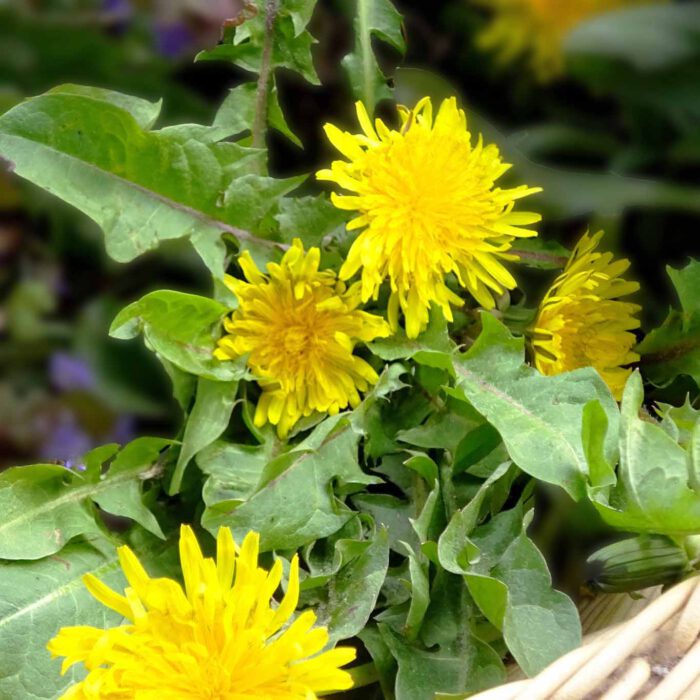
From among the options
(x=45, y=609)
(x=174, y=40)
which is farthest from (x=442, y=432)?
(x=174, y=40)

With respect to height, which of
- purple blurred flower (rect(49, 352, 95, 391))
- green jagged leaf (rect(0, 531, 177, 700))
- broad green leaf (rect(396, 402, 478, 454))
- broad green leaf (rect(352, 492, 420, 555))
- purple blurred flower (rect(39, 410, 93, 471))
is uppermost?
broad green leaf (rect(396, 402, 478, 454))

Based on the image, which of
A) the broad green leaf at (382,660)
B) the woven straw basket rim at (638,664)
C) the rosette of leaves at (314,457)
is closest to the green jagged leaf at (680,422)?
the rosette of leaves at (314,457)

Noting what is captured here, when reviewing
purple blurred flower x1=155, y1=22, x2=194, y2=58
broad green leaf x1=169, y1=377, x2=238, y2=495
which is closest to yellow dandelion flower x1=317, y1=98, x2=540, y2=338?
broad green leaf x1=169, y1=377, x2=238, y2=495

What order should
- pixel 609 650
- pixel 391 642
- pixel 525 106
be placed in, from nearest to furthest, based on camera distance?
1. pixel 609 650
2. pixel 391 642
3. pixel 525 106

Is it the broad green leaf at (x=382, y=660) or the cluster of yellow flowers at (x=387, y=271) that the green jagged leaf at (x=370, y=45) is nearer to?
the cluster of yellow flowers at (x=387, y=271)

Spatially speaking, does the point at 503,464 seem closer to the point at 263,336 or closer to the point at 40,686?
the point at 263,336

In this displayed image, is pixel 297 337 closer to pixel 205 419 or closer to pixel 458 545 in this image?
pixel 205 419

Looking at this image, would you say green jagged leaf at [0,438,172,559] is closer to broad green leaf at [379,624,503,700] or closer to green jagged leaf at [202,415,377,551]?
green jagged leaf at [202,415,377,551]

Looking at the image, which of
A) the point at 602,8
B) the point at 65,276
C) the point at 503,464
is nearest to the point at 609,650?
the point at 503,464

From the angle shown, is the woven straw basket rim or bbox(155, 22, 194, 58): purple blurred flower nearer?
the woven straw basket rim
